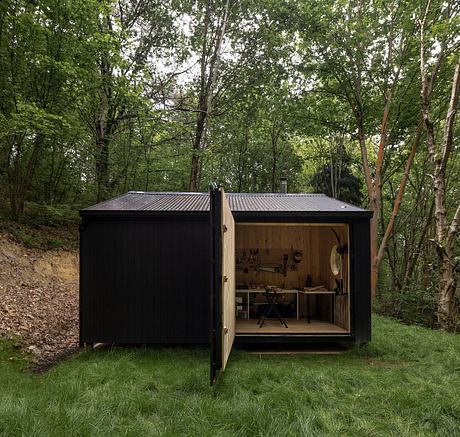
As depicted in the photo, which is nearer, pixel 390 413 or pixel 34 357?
pixel 390 413

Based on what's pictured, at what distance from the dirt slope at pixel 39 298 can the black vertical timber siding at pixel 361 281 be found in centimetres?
439

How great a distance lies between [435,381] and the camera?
3764 millimetres

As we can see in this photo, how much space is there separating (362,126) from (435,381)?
8394 mm

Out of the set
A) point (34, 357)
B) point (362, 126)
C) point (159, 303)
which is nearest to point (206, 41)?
point (362, 126)

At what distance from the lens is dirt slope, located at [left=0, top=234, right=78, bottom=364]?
5.24 metres

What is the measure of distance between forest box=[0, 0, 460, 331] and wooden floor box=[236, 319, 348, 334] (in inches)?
97.3

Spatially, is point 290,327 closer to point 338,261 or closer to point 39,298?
point 338,261

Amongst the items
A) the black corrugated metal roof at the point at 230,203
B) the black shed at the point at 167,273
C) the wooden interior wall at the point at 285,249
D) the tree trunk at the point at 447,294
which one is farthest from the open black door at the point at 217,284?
the tree trunk at the point at 447,294

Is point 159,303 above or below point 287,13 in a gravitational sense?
below

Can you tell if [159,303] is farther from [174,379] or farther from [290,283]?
[290,283]

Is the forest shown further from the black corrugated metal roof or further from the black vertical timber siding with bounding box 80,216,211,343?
the black vertical timber siding with bounding box 80,216,211,343

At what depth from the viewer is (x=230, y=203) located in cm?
564

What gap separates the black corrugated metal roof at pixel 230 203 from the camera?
16.8 feet

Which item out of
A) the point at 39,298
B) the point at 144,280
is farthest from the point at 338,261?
the point at 39,298
